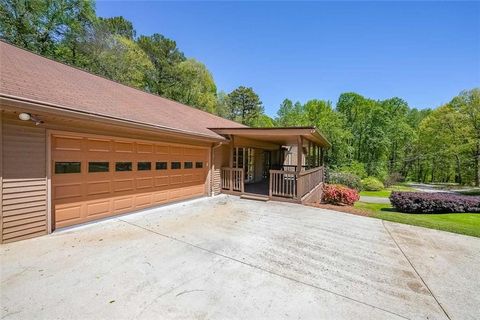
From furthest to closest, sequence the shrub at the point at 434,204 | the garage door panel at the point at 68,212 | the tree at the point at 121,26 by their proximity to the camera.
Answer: the tree at the point at 121,26 → the shrub at the point at 434,204 → the garage door panel at the point at 68,212

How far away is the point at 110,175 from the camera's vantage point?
21.0 ft

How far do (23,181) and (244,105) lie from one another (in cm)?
3452

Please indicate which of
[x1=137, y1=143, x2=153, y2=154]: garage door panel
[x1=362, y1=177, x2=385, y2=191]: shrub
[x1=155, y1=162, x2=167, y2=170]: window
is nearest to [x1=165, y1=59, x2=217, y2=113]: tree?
[x1=362, y1=177, x2=385, y2=191]: shrub

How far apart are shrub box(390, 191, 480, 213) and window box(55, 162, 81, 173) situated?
12012 millimetres

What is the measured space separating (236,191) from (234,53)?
47.2 feet

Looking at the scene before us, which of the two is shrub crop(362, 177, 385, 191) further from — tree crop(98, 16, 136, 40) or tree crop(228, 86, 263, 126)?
tree crop(98, 16, 136, 40)

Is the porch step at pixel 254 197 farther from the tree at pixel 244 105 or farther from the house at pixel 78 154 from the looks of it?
the tree at pixel 244 105

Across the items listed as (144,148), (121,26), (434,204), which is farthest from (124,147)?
(121,26)

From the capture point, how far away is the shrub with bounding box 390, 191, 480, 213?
393 inches

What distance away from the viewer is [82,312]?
2740mm

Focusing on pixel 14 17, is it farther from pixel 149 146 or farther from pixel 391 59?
pixel 391 59

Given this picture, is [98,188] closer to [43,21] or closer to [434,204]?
[434,204]

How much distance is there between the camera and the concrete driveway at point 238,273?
115 inches

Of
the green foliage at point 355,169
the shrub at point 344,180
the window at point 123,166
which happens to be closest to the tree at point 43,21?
the window at point 123,166
